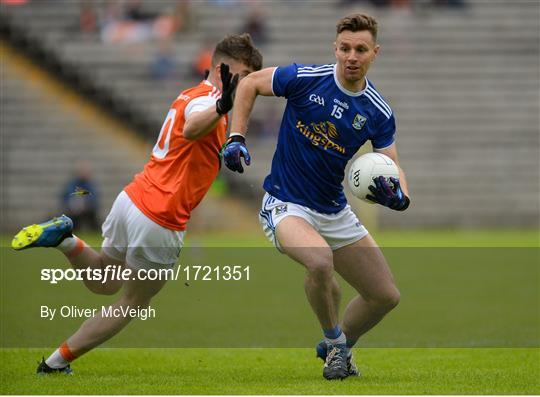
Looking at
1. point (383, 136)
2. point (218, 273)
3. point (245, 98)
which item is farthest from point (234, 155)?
point (218, 273)

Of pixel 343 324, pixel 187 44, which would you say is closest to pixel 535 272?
pixel 343 324

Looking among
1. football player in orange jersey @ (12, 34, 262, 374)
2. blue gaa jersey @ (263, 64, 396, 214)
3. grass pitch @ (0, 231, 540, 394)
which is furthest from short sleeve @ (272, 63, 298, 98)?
grass pitch @ (0, 231, 540, 394)

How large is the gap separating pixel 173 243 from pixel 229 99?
3.82ft

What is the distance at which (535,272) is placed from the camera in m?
16.5

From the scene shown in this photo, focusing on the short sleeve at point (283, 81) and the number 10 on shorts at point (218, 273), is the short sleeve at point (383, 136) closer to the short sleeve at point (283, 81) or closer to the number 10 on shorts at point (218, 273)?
the short sleeve at point (283, 81)

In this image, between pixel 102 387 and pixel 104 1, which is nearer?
pixel 102 387

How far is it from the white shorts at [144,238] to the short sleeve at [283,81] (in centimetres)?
120

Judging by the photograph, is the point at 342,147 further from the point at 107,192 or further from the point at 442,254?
the point at 107,192

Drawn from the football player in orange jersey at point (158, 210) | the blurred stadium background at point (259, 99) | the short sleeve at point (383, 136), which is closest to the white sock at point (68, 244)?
the football player in orange jersey at point (158, 210)

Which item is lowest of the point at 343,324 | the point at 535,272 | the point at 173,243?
the point at 535,272

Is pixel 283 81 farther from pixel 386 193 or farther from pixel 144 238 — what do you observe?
pixel 144 238

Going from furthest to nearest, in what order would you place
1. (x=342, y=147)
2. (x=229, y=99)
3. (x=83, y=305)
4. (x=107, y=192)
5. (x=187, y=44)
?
(x=187, y=44), (x=107, y=192), (x=83, y=305), (x=342, y=147), (x=229, y=99)

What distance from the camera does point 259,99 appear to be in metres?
27.5

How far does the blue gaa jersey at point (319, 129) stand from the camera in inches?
297
